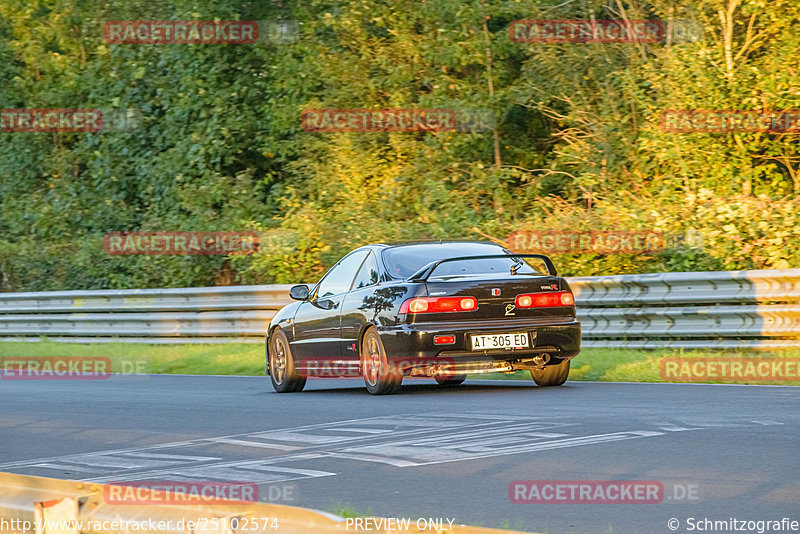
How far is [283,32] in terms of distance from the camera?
28.0 m

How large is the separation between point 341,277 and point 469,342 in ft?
7.73

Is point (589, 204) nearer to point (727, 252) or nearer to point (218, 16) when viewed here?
point (727, 252)

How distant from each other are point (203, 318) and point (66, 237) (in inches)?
421

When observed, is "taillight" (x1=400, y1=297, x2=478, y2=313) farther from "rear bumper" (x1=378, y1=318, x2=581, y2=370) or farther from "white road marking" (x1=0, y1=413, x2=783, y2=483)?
"white road marking" (x1=0, y1=413, x2=783, y2=483)

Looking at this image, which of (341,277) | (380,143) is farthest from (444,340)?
(380,143)

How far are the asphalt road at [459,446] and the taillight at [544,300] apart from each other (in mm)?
785

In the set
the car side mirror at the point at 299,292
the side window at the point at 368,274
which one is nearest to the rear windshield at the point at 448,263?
the side window at the point at 368,274

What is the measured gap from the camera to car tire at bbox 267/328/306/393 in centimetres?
1410

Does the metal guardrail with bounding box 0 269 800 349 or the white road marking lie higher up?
the metal guardrail with bounding box 0 269 800 349

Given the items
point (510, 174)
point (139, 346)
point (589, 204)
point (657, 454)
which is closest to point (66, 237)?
point (139, 346)

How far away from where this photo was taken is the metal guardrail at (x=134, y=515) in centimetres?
437

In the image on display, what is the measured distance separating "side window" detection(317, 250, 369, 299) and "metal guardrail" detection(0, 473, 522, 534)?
8179 mm

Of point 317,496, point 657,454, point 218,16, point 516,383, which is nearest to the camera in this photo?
point 317,496

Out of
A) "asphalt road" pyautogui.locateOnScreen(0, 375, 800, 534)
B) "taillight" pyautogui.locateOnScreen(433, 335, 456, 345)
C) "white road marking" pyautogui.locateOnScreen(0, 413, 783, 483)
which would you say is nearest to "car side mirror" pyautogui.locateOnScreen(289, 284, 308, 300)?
"asphalt road" pyautogui.locateOnScreen(0, 375, 800, 534)
